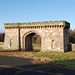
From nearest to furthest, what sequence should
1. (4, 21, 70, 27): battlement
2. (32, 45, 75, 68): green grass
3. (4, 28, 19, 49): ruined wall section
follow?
(32, 45, 75, 68): green grass, (4, 21, 70, 27): battlement, (4, 28, 19, 49): ruined wall section

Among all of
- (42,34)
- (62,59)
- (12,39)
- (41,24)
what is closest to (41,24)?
(41,24)

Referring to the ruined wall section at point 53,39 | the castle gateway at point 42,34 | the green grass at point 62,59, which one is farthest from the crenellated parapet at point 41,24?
the green grass at point 62,59

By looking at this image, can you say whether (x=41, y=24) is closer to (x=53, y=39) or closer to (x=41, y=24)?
(x=41, y=24)

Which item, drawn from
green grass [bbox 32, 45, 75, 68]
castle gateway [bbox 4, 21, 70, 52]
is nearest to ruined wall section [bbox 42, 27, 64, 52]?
castle gateway [bbox 4, 21, 70, 52]

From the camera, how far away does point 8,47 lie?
27125 millimetres

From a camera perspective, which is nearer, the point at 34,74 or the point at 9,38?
the point at 34,74

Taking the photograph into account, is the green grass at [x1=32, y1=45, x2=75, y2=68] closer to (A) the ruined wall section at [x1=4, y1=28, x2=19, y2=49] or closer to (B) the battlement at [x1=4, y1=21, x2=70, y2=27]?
(B) the battlement at [x1=4, y1=21, x2=70, y2=27]

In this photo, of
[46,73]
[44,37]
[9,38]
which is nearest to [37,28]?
[44,37]

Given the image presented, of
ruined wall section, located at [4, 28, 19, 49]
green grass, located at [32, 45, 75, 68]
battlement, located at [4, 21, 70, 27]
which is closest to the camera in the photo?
green grass, located at [32, 45, 75, 68]

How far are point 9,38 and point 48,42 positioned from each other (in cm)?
867

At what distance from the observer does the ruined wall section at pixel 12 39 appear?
86.9 feet

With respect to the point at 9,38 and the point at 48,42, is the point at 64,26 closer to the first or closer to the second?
the point at 48,42

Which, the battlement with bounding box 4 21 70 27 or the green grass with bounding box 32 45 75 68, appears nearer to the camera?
the green grass with bounding box 32 45 75 68

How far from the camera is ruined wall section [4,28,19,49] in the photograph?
26.5 metres
